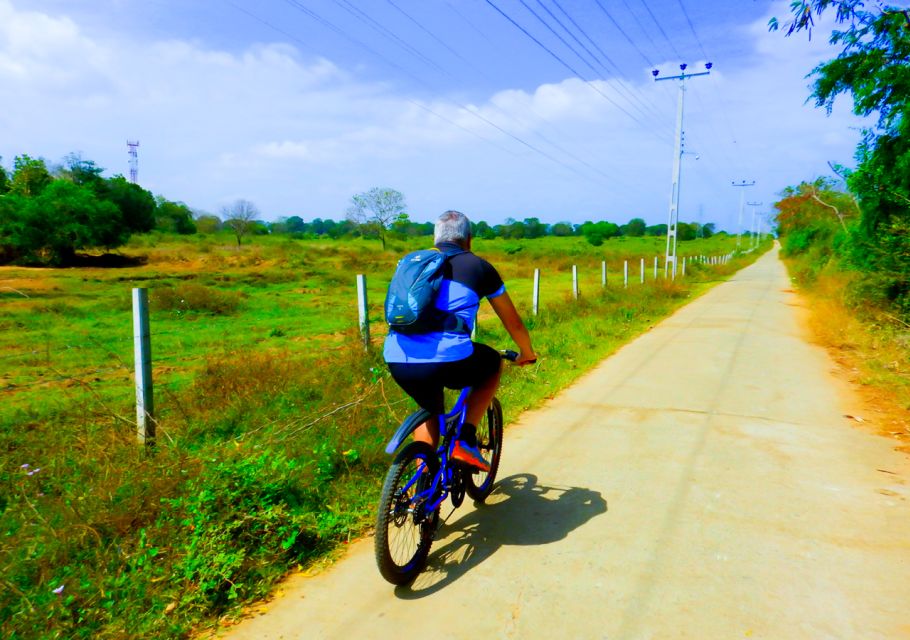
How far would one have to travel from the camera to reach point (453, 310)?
290 cm

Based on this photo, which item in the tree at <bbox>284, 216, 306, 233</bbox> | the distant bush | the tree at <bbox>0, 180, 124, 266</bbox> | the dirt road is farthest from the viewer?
the tree at <bbox>284, 216, 306, 233</bbox>

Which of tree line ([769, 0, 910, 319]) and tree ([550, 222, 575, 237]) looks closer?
tree line ([769, 0, 910, 319])

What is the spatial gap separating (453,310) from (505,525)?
1.58 metres

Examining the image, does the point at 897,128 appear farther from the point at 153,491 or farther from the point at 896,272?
the point at 153,491

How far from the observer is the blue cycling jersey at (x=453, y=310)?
2.90m

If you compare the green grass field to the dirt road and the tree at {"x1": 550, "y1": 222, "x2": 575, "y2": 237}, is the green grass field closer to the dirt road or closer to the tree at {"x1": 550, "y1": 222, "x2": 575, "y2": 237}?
the dirt road

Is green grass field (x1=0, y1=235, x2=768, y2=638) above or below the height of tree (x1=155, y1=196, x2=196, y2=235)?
below

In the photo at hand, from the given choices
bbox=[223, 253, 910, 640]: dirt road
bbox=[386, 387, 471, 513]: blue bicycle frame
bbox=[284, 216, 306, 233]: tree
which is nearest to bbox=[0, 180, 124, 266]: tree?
bbox=[223, 253, 910, 640]: dirt road

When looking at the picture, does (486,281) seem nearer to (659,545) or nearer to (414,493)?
(414,493)

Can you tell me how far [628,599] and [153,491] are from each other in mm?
2726

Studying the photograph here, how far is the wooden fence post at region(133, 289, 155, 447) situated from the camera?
389 centimetres

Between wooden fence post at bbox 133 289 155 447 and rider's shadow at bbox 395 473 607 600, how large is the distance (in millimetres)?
2180

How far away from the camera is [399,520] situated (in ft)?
9.32

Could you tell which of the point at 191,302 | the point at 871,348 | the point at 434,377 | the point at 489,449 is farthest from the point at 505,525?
the point at 191,302
